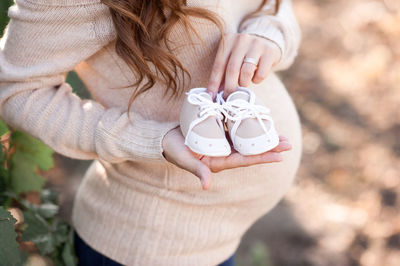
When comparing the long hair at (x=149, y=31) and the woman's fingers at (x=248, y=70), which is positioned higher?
the long hair at (x=149, y=31)

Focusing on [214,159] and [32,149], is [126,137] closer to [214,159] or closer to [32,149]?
[214,159]

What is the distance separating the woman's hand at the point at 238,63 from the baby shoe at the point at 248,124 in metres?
0.04

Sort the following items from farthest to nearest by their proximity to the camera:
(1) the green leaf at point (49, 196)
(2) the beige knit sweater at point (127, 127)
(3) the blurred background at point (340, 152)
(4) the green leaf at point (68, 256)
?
(3) the blurred background at point (340, 152)
(1) the green leaf at point (49, 196)
(4) the green leaf at point (68, 256)
(2) the beige knit sweater at point (127, 127)

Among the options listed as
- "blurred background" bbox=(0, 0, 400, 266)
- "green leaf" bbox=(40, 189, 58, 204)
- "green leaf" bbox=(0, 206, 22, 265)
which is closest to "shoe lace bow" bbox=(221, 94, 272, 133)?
"green leaf" bbox=(0, 206, 22, 265)

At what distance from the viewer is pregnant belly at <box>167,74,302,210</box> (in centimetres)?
116

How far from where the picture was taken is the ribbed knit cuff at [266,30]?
1168 millimetres

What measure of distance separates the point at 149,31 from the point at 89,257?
0.60m

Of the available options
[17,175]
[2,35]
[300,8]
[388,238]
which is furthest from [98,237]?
[300,8]

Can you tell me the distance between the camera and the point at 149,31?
3.40 ft

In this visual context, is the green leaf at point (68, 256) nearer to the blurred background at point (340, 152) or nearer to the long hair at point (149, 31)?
the long hair at point (149, 31)

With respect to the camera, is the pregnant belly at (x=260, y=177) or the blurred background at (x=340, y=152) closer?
the pregnant belly at (x=260, y=177)

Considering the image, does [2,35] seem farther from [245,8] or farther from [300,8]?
[300,8]

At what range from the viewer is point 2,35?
1.07 m

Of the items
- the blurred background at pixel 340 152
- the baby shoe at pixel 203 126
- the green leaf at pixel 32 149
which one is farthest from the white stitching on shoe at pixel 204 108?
the blurred background at pixel 340 152
